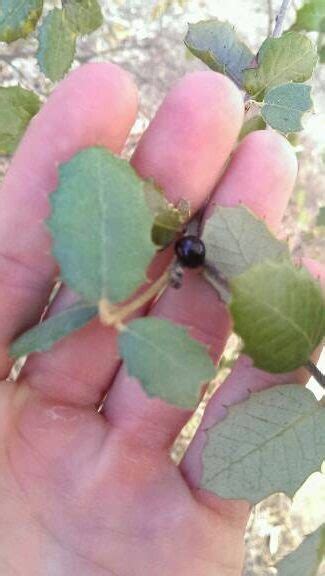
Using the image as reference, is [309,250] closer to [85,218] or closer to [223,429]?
[223,429]

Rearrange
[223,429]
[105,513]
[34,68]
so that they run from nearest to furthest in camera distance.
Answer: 1. [223,429]
2. [105,513]
3. [34,68]

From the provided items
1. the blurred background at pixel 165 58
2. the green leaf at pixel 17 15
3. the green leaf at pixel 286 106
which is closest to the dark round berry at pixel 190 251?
the green leaf at pixel 286 106

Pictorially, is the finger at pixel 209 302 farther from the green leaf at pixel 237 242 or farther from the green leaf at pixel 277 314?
the green leaf at pixel 277 314

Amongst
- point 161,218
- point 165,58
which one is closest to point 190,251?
point 161,218

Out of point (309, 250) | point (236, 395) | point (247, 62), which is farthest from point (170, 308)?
point (309, 250)

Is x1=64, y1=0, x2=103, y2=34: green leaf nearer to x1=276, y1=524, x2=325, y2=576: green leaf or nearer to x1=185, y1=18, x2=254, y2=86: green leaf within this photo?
x1=185, y1=18, x2=254, y2=86: green leaf

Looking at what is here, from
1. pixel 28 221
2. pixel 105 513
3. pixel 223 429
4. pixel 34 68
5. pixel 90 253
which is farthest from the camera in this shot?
pixel 34 68

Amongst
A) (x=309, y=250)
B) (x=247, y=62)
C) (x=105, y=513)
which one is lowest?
(x=309, y=250)
